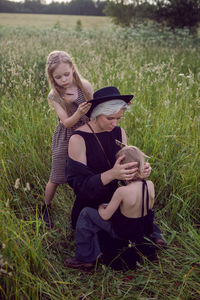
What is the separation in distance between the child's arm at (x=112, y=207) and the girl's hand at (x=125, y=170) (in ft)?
0.33

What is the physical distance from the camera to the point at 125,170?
1.81m

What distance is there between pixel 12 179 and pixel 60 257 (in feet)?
3.36

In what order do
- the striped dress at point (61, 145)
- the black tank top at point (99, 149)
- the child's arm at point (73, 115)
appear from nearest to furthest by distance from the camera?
1. the child's arm at point (73, 115)
2. the black tank top at point (99, 149)
3. the striped dress at point (61, 145)

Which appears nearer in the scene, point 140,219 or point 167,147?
point 140,219

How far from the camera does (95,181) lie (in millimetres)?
1999

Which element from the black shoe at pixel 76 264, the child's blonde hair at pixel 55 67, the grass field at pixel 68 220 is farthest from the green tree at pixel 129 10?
the black shoe at pixel 76 264

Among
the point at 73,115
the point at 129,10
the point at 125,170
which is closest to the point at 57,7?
the point at 129,10

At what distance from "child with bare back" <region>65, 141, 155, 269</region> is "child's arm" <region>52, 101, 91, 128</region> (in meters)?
0.36

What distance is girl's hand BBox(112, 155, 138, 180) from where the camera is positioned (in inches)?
71.2

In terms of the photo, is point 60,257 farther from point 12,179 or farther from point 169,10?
point 169,10

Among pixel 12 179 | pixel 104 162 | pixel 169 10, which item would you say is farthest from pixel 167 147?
pixel 169 10

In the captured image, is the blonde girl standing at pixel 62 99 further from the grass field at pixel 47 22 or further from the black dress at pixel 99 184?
the grass field at pixel 47 22

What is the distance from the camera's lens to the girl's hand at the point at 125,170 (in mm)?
1810

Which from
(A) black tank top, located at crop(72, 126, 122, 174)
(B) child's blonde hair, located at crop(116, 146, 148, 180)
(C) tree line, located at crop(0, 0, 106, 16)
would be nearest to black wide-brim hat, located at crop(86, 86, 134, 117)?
(A) black tank top, located at crop(72, 126, 122, 174)
